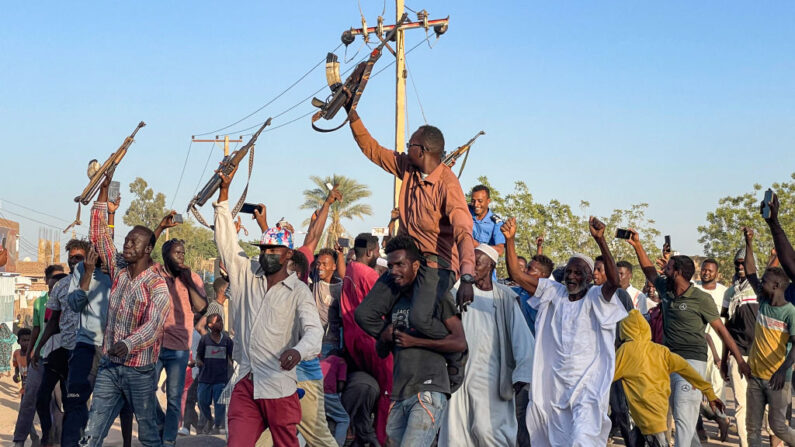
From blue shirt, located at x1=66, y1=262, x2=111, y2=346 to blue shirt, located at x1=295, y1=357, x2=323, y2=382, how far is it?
2.53 m

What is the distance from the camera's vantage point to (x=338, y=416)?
28.0 ft

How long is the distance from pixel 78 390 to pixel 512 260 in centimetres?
417

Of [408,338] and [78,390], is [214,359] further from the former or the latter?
[408,338]

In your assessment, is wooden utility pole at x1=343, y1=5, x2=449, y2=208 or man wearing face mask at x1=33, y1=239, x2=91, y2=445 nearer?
man wearing face mask at x1=33, y1=239, x2=91, y2=445

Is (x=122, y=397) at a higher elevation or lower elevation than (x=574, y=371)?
lower

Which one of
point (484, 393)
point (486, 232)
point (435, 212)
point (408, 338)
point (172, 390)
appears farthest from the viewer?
point (486, 232)

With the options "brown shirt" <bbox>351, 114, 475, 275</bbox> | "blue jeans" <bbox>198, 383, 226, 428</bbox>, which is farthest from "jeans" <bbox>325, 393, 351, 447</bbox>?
"blue jeans" <bbox>198, 383, 226, 428</bbox>

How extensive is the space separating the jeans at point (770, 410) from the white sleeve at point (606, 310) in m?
3.90

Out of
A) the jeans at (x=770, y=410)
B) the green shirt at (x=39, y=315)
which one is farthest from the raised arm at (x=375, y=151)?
the jeans at (x=770, y=410)

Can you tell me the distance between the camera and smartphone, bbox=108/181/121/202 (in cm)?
837

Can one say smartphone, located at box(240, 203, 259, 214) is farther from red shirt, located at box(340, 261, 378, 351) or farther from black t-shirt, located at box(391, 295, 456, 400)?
black t-shirt, located at box(391, 295, 456, 400)

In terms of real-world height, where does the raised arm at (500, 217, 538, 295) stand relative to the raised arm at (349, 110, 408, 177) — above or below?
below

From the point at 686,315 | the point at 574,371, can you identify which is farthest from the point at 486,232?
the point at 574,371

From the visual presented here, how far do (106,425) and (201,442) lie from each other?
14.1 feet
